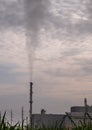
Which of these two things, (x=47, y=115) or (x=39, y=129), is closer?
(x=39, y=129)

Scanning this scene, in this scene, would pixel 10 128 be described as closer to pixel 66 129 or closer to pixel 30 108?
pixel 66 129

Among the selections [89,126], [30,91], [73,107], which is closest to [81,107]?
[73,107]

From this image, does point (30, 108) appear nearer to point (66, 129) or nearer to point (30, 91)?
point (30, 91)

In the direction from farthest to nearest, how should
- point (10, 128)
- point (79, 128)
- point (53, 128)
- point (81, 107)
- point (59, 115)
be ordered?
point (81, 107) < point (59, 115) < point (79, 128) < point (53, 128) < point (10, 128)

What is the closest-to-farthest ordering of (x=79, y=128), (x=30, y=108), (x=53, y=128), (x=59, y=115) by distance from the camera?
(x=53, y=128) → (x=79, y=128) → (x=30, y=108) → (x=59, y=115)

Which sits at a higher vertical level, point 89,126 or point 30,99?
point 30,99

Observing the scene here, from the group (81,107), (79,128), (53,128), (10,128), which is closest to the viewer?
(10,128)

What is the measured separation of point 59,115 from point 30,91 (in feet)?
22.2

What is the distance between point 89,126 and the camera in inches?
270

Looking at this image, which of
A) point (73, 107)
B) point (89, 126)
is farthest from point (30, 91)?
point (89, 126)

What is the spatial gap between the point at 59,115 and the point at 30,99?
636cm

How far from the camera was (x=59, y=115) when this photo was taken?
54219mm

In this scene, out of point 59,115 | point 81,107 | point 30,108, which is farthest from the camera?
point 81,107

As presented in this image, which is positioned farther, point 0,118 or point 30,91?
point 30,91
